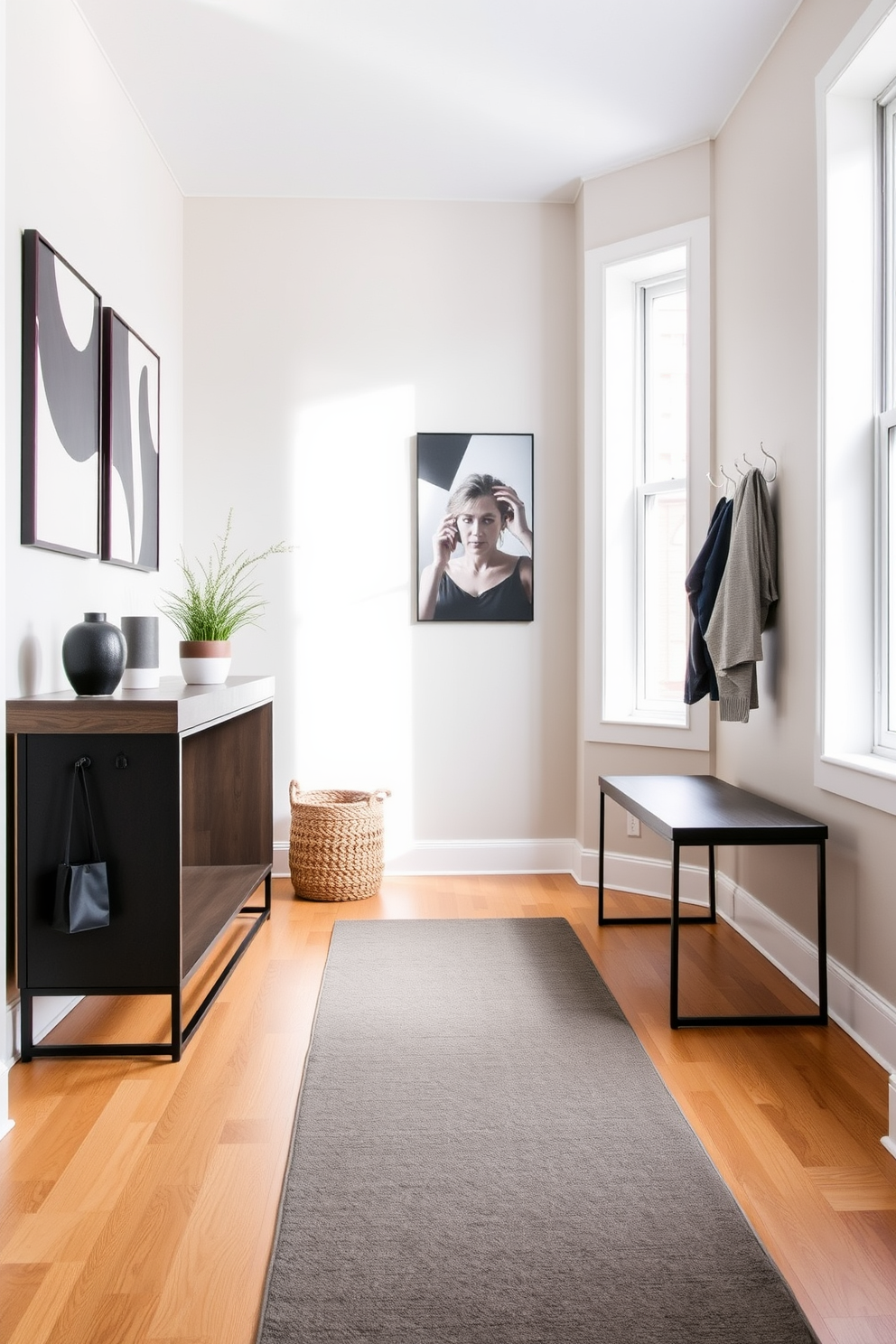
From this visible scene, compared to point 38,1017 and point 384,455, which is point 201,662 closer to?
point 38,1017

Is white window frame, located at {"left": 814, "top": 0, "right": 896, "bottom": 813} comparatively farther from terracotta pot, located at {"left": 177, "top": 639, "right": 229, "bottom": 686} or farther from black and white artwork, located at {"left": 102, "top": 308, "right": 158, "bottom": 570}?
black and white artwork, located at {"left": 102, "top": 308, "right": 158, "bottom": 570}

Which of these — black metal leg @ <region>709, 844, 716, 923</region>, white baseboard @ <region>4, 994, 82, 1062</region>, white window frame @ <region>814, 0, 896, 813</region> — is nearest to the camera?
white baseboard @ <region>4, 994, 82, 1062</region>

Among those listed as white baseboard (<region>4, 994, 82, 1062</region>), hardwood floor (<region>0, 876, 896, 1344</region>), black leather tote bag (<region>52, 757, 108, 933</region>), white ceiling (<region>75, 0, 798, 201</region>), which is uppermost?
white ceiling (<region>75, 0, 798, 201</region>)

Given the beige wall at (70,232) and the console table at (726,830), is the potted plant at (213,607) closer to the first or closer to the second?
the beige wall at (70,232)

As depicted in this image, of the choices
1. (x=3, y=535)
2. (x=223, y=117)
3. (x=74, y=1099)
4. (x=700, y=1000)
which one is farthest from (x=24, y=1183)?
(x=223, y=117)

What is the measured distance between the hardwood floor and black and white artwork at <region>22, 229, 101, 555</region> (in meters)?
1.31

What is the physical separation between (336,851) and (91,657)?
1676mm

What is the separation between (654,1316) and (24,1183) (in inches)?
44.5

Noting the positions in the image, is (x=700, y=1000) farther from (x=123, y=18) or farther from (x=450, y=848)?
(x=123, y=18)

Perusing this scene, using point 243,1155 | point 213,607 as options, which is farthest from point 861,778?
point 213,607

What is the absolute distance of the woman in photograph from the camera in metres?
4.17

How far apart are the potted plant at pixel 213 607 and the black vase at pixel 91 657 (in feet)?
2.16

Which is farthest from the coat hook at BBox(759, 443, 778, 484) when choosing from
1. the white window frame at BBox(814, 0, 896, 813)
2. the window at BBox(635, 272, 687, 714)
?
the window at BBox(635, 272, 687, 714)

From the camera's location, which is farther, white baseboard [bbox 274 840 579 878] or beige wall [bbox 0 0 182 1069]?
white baseboard [bbox 274 840 579 878]
